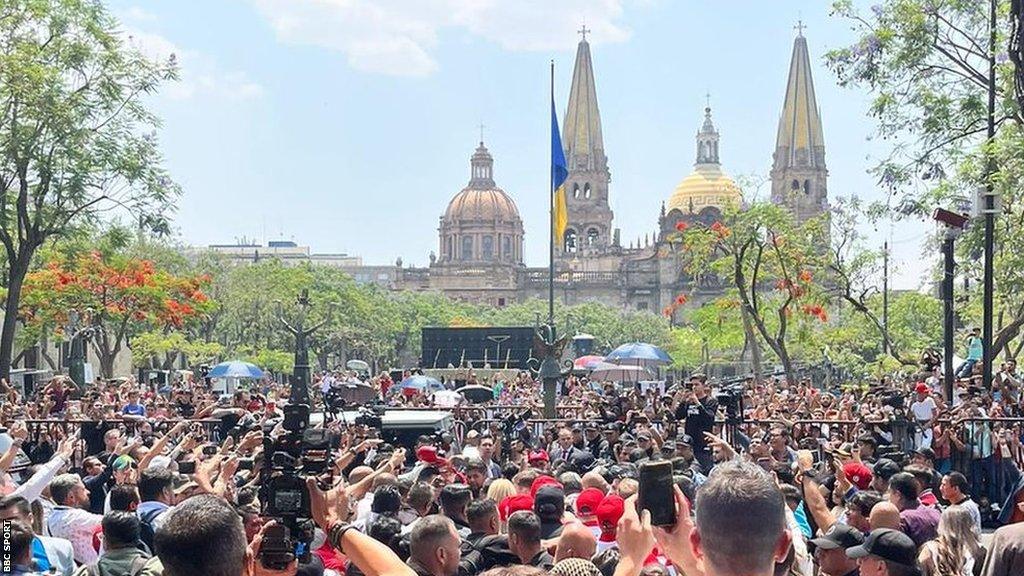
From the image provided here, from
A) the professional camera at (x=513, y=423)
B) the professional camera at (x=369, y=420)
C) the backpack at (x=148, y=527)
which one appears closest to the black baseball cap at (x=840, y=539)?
the backpack at (x=148, y=527)

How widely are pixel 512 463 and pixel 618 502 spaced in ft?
17.0

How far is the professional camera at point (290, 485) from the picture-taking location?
4.64 metres

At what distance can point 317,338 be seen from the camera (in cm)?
6819

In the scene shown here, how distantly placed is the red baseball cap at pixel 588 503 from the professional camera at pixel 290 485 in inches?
102

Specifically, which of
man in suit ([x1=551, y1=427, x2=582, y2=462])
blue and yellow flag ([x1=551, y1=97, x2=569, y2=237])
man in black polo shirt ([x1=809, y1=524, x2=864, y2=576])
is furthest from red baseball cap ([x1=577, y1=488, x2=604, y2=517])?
blue and yellow flag ([x1=551, y1=97, x2=569, y2=237])

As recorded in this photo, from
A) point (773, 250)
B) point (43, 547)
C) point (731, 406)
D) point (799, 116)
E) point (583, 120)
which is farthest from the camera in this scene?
point (583, 120)

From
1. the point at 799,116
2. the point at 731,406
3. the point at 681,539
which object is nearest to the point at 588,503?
the point at 681,539

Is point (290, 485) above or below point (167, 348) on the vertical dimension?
above

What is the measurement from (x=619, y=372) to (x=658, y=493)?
4428 cm

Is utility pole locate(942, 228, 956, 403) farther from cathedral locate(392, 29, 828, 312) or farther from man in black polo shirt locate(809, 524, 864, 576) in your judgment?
cathedral locate(392, 29, 828, 312)

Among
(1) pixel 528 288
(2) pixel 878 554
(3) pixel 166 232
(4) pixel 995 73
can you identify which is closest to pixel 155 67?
(3) pixel 166 232

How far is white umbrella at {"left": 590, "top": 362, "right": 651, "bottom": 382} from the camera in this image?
145 ft

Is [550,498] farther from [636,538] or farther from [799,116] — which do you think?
[799,116]

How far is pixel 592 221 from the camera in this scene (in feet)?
449
